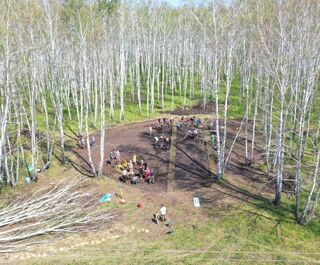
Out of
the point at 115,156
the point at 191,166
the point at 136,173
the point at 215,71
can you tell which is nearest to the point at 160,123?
the point at 115,156

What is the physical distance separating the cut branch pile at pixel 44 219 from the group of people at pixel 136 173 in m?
3.02

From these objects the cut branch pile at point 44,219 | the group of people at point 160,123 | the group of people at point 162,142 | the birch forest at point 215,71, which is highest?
the birch forest at point 215,71

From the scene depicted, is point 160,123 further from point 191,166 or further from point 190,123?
point 191,166

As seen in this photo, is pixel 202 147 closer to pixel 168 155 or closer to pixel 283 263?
pixel 168 155

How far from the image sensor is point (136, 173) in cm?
2284

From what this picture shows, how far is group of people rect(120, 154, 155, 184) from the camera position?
21.7 metres

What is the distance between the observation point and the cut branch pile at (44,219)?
47.9 ft

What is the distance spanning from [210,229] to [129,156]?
434 inches

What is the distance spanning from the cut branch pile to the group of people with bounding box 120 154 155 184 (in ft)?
9.92

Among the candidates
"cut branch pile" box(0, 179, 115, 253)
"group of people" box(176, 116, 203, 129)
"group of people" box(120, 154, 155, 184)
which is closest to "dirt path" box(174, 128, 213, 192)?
"group of people" box(120, 154, 155, 184)

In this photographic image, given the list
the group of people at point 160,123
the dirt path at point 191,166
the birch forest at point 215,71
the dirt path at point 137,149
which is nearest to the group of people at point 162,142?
the dirt path at point 137,149

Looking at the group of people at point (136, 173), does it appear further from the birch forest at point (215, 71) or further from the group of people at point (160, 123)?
the group of people at point (160, 123)

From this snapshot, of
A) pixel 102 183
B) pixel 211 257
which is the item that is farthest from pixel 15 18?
pixel 211 257

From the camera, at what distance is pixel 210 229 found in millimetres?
16656
